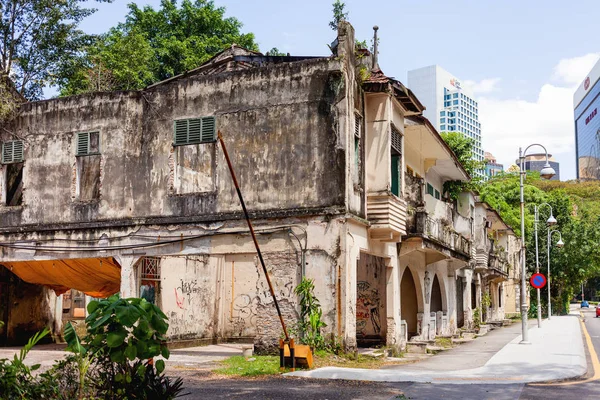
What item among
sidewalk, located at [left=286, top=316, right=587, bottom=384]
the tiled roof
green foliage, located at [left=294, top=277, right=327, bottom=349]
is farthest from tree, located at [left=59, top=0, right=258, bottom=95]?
sidewalk, located at [left=286, top=316, right=587, bottom=384]

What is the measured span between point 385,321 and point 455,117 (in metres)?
169

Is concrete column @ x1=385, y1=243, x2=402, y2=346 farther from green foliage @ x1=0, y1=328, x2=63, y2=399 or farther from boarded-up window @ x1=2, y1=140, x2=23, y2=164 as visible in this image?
green foliage @ x1=0, y1=328, x2=63, y2=399

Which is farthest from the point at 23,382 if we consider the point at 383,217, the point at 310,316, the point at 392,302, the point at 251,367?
the point at 392,302

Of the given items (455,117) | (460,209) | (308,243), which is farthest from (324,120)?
(455,117)

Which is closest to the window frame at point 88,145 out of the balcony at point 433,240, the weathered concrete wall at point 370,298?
the weathered concrete wall at point 370,298

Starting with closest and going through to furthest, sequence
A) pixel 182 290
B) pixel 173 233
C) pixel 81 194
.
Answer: pixel 173 233, pixel 81 194, pixel 182 290

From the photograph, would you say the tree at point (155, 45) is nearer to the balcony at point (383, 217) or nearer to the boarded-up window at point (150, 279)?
the boarded-up window at point (150, 279)

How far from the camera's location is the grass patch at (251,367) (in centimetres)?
1339

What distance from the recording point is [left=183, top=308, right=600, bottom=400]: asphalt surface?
10469 millimetres

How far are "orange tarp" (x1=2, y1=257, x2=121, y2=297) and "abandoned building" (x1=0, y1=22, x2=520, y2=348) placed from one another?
0.05 metres

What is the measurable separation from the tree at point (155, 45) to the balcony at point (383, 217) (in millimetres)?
14958

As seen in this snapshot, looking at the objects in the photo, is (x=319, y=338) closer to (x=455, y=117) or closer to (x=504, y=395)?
(x=504, y=395)

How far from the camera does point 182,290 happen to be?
22.3 metres

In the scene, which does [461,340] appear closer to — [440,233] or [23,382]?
[440,233]
